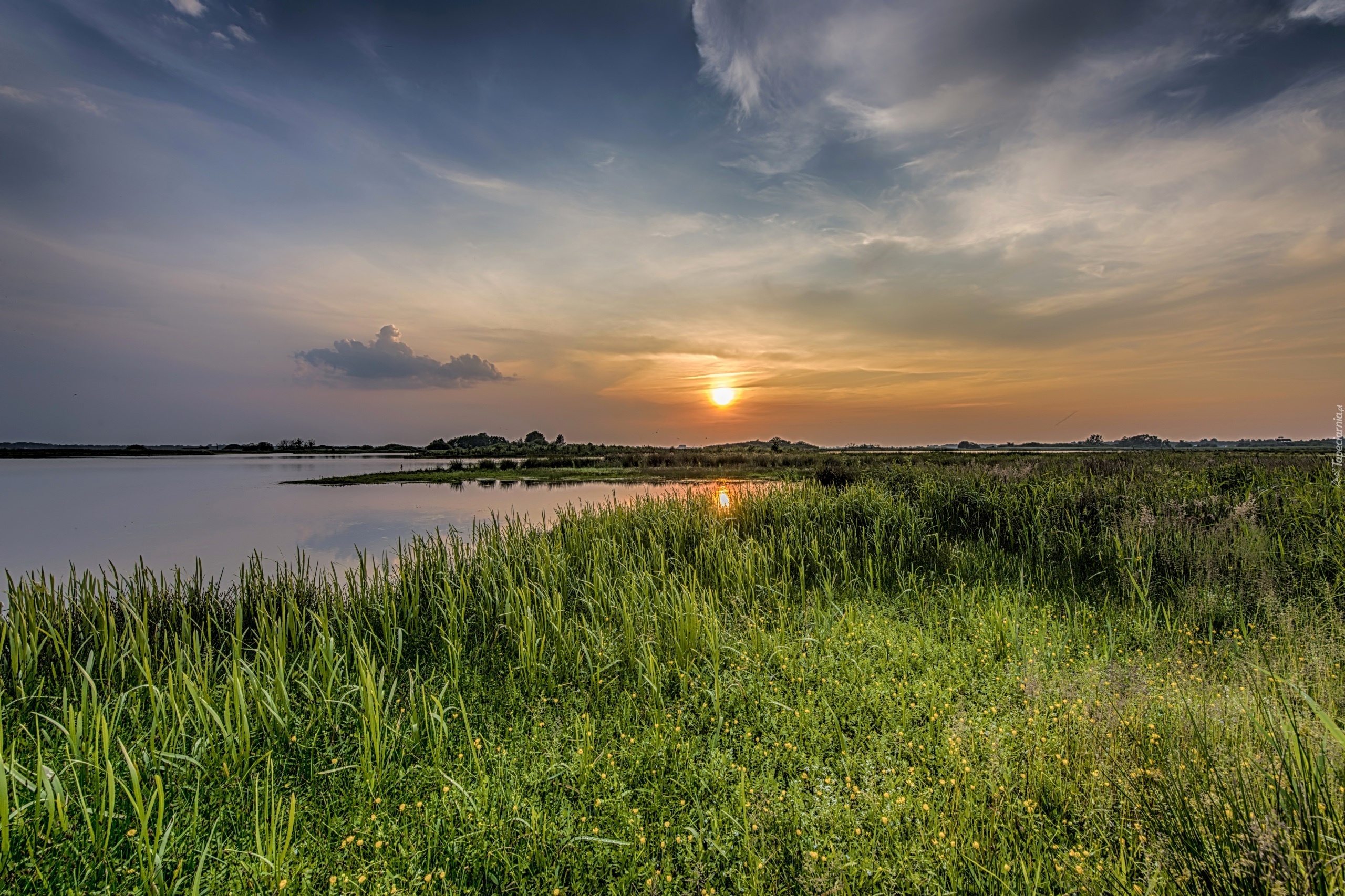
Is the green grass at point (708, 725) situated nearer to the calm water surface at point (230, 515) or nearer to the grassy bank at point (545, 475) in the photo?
the calm water surface at point (230, 515)

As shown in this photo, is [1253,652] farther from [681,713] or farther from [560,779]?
[560,779]

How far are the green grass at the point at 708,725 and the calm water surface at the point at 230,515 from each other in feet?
8.20

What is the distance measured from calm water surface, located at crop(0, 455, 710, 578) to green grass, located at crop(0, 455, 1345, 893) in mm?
2500

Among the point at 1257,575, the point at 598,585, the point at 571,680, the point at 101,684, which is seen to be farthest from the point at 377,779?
the point at 1257,575

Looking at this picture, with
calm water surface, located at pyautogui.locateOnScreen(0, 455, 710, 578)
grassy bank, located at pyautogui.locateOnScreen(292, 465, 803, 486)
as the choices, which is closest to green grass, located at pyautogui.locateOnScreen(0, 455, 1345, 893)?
calm water surface, located at pyautogui.locateOnScreen(0, 455, 710, 578)

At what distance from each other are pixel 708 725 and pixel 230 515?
915 inches

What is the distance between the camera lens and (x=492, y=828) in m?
2.92

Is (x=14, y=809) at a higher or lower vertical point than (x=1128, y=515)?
lower

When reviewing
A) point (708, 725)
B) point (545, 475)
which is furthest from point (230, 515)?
point (708, 725)

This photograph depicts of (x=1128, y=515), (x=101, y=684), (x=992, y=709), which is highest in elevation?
(x=1128, y=515)

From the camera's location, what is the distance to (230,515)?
20.5 m

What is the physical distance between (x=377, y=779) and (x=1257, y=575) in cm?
932

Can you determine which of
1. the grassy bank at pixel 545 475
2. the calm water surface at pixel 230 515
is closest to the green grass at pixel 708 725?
the calm water surface at pixel 230 515

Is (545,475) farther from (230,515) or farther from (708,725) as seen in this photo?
(708,725)
